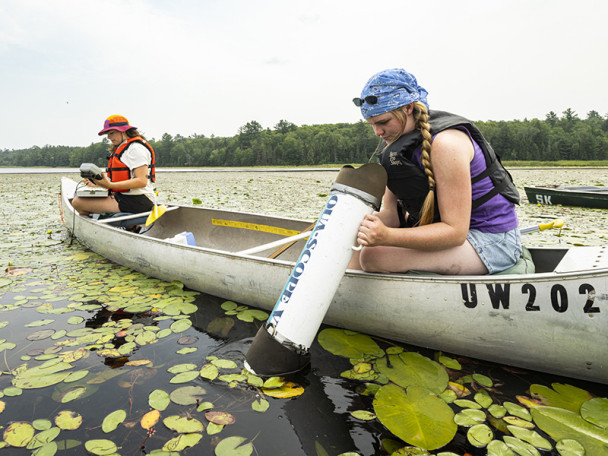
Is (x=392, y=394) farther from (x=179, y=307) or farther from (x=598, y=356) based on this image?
(x=179, y=307)

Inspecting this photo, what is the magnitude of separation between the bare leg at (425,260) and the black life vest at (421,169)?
0.24 meters

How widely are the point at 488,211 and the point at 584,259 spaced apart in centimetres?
67

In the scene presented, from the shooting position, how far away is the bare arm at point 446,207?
6.67ft

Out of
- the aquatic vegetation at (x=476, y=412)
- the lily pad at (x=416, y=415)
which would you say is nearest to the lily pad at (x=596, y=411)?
the aquatic vegetation at (x=476, y=412)

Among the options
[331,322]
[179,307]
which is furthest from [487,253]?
[179,307]

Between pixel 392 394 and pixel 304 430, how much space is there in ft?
1.82

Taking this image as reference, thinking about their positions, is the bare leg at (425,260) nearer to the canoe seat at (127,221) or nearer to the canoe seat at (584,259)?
the canoe seat at (584,259)

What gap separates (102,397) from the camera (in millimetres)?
2176

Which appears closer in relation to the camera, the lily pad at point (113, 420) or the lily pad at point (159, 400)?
the lily pad at point (113, 420)

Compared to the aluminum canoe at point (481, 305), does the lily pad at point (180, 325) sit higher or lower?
lower

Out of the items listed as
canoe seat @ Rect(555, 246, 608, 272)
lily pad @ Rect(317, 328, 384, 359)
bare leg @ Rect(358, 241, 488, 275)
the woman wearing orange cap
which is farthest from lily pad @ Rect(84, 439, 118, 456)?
the woman wearing orange cap

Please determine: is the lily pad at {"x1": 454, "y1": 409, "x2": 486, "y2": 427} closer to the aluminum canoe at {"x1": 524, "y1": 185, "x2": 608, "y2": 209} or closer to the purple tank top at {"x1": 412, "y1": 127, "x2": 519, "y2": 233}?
the purple tank top at {"x1": 412, "y1": 127, "x2": 519, "y2": 233}

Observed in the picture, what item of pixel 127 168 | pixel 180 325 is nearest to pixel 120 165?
pixel 127 168

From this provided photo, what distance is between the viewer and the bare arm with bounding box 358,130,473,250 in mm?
2033
